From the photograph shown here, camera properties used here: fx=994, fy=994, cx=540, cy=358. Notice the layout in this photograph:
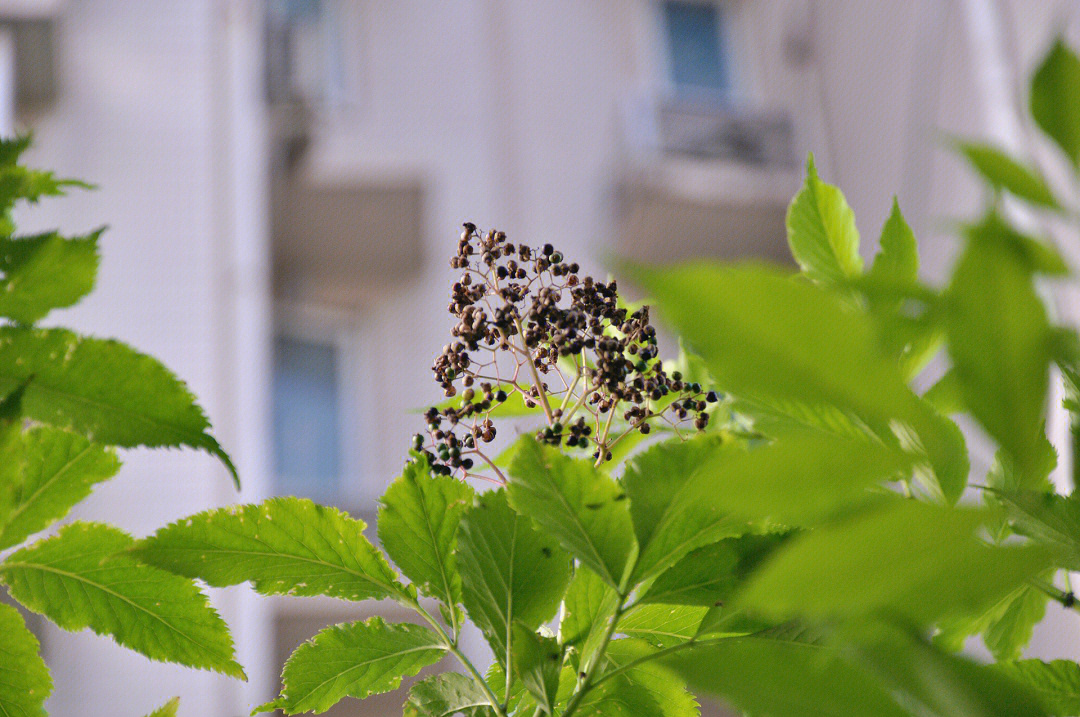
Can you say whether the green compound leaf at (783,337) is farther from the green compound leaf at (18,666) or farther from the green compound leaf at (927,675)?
the green compound leaf at (18,666)

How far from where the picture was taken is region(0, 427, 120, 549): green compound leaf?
271mm

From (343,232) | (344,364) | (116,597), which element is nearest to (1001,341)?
(116,597)

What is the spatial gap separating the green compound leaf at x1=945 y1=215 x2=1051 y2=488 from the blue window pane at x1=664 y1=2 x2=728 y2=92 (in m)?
3.50

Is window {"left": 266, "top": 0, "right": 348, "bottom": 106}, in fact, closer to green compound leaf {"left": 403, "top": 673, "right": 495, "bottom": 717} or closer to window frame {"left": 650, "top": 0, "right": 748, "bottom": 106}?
window frame {"left": 650, "top": 0, "right": 748, "bottom": 106}

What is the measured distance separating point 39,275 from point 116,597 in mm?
91

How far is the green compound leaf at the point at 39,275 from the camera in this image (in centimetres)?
27

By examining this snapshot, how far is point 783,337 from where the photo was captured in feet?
0.39

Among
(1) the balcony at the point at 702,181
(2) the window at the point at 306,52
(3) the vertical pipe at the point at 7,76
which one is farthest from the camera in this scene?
(1) the balcony at the point at 702,181

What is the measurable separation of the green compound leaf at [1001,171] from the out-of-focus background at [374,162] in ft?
6.07

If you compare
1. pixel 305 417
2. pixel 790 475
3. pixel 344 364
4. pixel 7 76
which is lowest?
pixel 305 417

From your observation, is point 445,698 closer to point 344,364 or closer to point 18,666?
point 18,666

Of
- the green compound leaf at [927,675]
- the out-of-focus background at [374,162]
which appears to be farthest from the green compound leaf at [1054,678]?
the out-of-focus background at [374,162]

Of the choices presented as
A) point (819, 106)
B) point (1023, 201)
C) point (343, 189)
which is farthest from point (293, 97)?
point (1023, 201)

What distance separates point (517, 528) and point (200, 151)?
2319 millimetres
